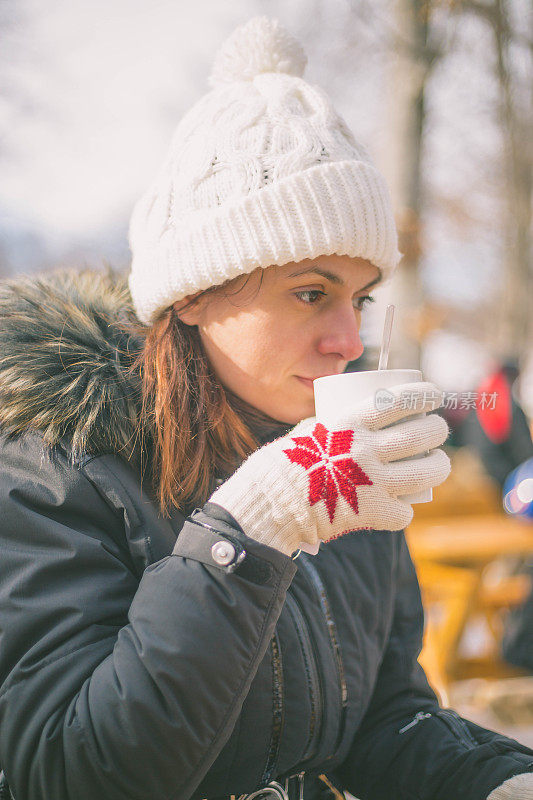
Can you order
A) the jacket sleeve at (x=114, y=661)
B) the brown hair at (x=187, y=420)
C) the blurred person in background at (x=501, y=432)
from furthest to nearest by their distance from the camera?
the blurred person in background at (x=501, y=432) → the brown hair at (x=187, y=420) → the jacket sleeve at (x=114, y=661)

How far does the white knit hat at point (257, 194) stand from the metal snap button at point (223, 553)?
2.15ft

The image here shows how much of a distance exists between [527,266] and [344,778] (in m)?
11.2

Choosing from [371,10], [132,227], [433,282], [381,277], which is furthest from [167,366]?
[433,282]

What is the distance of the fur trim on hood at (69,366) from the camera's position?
1.27 meters

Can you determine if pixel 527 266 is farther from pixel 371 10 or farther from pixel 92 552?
pixel 92 552

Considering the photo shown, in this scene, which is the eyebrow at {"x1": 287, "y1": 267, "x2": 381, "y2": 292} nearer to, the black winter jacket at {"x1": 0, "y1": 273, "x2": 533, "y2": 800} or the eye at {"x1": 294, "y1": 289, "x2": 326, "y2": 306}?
the eye at {"x1": 294, "y1": 289, "x2": 326, "y2": 306}

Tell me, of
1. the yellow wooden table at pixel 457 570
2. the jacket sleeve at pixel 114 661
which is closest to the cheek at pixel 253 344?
the jacket sleeve at pixel 114 661

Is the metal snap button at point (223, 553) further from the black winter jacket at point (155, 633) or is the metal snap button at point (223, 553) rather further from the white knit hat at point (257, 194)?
the white knit hat at point (257, 194)

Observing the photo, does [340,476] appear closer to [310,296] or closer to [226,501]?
[226,501]

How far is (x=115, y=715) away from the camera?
971mm

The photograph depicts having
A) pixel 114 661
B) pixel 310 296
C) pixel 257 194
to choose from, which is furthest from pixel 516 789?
pixel 257 194

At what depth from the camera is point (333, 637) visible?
138cm

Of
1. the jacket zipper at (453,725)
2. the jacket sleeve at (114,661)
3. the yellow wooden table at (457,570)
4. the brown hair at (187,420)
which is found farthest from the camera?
the yellow wooden table at (457,570)

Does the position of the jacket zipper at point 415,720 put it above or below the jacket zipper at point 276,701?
below
